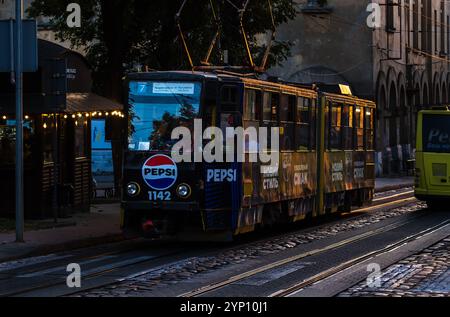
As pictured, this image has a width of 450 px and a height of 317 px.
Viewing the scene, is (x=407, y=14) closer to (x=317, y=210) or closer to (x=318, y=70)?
(x=318, y=70)

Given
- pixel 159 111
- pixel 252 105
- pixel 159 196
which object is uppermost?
pixel 252 105

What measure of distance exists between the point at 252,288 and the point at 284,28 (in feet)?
132

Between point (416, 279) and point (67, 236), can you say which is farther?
point (67, 236)

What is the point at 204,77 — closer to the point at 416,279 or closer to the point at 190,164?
the point at 190,164

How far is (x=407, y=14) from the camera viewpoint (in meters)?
57.6

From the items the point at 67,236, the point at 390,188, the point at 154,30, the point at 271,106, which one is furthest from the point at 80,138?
the point at 390,188

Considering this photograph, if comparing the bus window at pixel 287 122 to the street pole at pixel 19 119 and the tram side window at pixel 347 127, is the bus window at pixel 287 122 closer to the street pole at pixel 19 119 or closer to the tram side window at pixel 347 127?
the tram side window at pixel 347 127

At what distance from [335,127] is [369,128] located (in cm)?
382

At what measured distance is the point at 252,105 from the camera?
1698 cm

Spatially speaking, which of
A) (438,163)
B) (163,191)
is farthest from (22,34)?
(438,163)

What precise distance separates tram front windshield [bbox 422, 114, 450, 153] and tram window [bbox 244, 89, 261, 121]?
35.7 feet

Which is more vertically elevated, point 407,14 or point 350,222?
point 407,14

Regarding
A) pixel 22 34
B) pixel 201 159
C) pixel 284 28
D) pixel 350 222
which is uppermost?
pixel 284 28

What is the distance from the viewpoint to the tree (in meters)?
26.7
